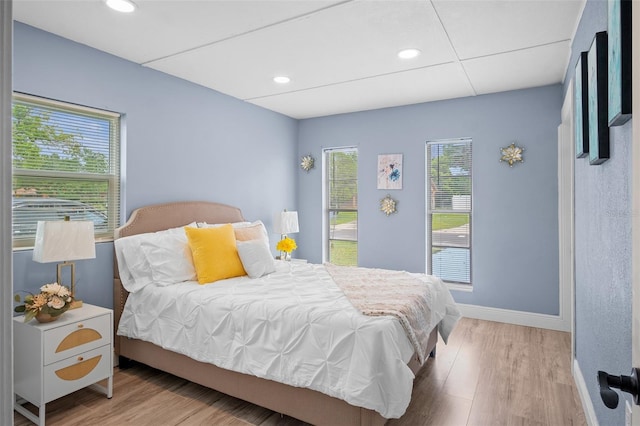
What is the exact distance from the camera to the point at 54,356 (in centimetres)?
235

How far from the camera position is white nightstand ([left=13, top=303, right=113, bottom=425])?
230 centimetres

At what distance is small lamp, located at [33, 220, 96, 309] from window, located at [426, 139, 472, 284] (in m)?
3.61

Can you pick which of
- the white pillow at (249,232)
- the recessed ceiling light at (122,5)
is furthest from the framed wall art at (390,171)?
the recessed ceiling light at (122,5)

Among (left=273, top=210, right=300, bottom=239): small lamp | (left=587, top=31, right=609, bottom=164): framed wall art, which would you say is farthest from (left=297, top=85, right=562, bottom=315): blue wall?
(left=587, top=31, right=609, bottom=164): framed wall art

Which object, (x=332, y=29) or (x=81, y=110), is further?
(x=81, y=110)

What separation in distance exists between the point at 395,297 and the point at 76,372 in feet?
7.00

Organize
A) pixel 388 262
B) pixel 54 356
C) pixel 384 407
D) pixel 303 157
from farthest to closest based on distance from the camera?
pixel 303 157 < pixel 388 262 < pixel 54 356 < pixel 384 407

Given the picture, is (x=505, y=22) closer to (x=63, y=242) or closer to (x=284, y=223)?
(x=284, y=223)

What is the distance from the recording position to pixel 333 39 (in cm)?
288

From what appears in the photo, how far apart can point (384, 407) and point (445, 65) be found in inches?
113

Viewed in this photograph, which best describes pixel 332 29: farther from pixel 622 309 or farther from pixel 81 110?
pixel 622 309

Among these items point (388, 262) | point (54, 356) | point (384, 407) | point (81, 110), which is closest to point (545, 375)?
point (384, 407)

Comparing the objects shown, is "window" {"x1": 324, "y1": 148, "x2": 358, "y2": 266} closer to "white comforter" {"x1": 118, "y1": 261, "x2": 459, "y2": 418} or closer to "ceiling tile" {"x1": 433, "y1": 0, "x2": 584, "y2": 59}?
"white comforter" {"x1": 118, "y1": 261, "x2": 459, "y2": 418}

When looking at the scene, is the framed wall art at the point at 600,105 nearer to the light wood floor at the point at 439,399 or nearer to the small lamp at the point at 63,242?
the light wood floor at the point at 439,399
